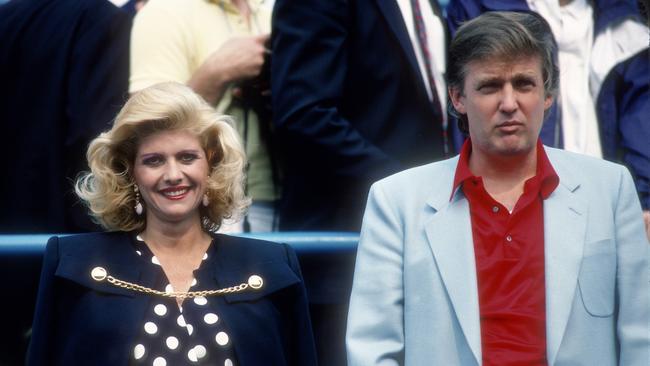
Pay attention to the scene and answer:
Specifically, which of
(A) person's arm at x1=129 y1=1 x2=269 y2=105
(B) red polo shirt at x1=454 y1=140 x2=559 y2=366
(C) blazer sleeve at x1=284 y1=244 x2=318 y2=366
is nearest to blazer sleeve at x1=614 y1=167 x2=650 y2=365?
(B) red polo shirt at x1=454 y1=140 x2=559 y2=366

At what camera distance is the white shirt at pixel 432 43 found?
190 inches

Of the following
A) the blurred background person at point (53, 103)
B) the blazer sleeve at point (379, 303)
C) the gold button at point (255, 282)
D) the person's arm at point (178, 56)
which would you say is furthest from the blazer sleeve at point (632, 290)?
the blurred background person at point (53, 103)

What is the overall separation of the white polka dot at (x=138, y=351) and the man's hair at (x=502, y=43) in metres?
1.17

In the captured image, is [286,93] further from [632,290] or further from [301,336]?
[632,290]

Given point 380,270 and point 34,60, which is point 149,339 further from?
point 34,60

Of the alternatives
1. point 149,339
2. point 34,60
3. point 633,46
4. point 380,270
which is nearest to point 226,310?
point 149,339

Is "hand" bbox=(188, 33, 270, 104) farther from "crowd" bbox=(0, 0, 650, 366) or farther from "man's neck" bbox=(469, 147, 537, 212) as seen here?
"man's neck" bbox=(469, 147, 537, 212)

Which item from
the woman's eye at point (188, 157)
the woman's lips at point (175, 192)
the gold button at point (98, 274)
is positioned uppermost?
the woman's eye at point (188, 157)

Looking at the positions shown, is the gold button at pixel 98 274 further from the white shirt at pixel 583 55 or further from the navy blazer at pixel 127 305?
the white shirt at pixel 583 55

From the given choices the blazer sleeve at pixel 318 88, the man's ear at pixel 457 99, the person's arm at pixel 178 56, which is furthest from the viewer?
the person's arm at pixel 178 56

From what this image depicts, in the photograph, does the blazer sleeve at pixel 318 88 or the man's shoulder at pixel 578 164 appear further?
the blazer sleeve at pixel 318 88

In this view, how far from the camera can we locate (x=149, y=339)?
12.1 feet

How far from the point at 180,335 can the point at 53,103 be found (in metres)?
1.31

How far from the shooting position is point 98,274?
3.79m
